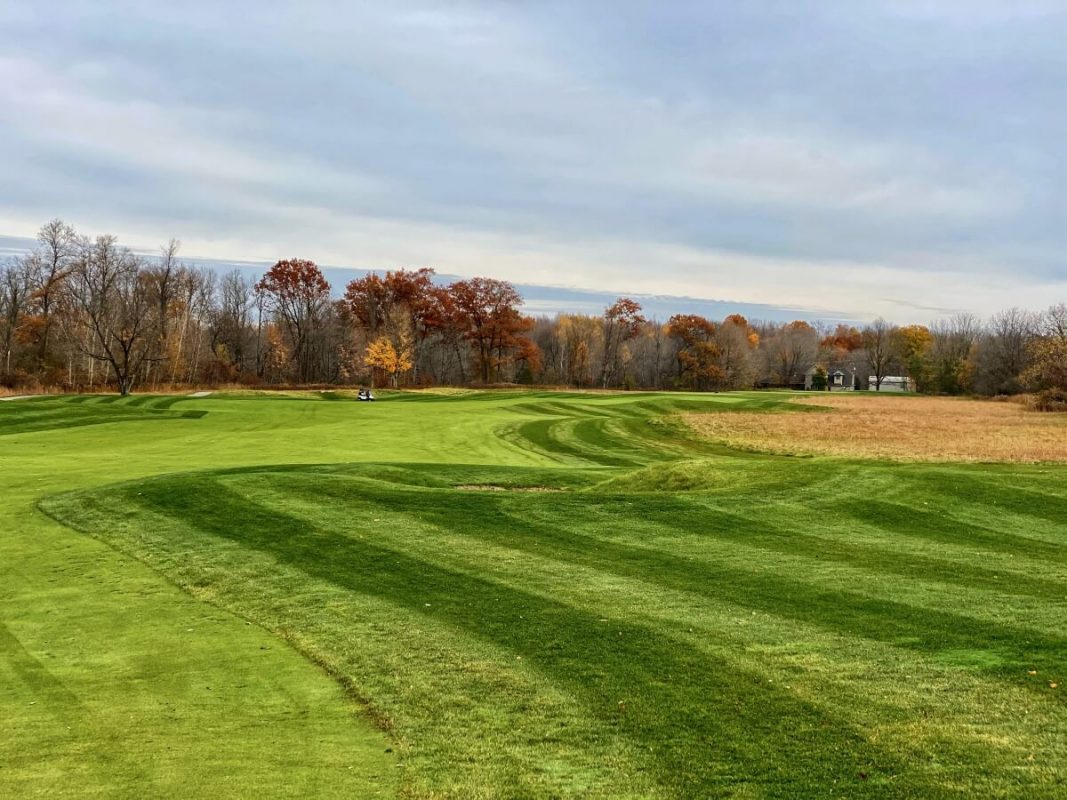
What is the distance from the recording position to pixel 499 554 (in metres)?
11.1

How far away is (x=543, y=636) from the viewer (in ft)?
25.2

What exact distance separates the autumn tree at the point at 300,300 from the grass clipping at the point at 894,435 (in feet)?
203

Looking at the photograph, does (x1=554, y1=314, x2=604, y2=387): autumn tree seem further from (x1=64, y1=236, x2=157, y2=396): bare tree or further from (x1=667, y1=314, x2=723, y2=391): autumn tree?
(x1=64, y1=236, x2=157, y2=396): bare tree

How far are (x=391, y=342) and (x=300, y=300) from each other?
1664 cm

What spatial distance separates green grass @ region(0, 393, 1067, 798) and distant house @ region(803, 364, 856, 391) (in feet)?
424

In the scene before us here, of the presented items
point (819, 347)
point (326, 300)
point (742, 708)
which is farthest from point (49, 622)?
point (819, 347)

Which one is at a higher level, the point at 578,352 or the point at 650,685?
the point at 578,352

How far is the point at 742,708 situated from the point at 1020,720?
203 cm

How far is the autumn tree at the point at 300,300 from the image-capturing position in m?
95.4

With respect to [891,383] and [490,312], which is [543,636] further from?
[891,383]

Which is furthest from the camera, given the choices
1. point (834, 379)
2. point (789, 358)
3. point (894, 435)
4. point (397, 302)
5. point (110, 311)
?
point (834, 379)

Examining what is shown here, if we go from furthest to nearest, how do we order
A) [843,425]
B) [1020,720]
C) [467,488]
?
[843,425] < [467,488] < [1020,720]

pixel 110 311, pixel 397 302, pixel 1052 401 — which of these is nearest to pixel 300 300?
pixel 397 302

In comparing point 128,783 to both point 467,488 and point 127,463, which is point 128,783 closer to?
point 467,488
